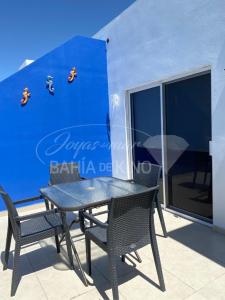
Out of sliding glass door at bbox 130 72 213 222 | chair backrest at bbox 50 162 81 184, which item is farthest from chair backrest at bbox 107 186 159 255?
chair backrest at bbox 50 162 81 184

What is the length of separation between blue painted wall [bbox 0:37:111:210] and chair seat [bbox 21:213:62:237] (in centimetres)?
189

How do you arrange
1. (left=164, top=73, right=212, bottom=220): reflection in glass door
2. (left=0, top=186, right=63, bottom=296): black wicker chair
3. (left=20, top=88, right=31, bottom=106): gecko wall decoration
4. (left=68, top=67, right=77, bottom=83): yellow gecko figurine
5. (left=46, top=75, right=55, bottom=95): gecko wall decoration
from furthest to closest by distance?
1. (left=68, top=67, right=77, bottom=83): yellow gecko figurine
2. (left=46, top=75, right=55, bottom=95): gecko wall decoration
3. (left=20, top=88, right=31, bottom=106): gecko wall decoration
4. (left=164, top=73, right=212, bottom=220): reflection in glass door
5. (left=0, top=186, right=63, bottom=296): black wicker chair

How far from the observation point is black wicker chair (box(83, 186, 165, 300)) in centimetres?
190

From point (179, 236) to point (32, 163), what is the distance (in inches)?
114

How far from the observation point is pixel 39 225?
8.57 feet

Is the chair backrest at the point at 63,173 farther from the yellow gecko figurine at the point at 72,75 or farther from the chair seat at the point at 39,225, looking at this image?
the yellow gecko figurine at the point at 72,75

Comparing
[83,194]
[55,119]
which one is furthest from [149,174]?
[55,119]

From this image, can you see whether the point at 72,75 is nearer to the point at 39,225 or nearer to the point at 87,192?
the point at 87,192

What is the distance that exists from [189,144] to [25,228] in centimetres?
256

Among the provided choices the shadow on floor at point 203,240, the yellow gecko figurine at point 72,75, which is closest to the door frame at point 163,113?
the shadow on floor at point 203,240

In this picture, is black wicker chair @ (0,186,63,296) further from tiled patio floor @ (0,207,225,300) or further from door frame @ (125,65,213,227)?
door frame @ (125,65,213,227)

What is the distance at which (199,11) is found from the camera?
310 cm

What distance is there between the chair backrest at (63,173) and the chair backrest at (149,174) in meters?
1.05

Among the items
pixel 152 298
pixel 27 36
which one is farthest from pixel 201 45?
pixel 27 36
